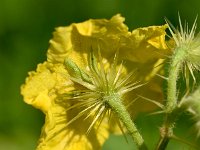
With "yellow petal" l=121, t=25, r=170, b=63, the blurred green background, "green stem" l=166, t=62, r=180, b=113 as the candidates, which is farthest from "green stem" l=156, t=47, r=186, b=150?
the blurred green background

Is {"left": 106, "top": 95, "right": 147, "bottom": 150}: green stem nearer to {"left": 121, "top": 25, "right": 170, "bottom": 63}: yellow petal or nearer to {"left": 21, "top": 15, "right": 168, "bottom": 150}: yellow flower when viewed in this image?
{"left": 21, "top": 15, "right": 168, "bottom": 150}: yellow flower

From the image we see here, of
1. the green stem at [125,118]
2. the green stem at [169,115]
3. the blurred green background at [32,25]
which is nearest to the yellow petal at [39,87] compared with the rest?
the green stem at [125,118]

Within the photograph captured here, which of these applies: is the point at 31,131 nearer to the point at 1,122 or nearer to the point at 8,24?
the point at 1,122

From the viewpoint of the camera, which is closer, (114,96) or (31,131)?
(114,96)

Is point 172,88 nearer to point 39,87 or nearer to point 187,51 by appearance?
point 187,51

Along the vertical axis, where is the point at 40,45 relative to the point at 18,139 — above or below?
above

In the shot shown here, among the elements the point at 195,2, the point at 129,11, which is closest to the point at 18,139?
the point at 129,11

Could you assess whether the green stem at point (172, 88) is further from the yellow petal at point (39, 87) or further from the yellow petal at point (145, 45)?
the yellow petal at point (39, 87)
